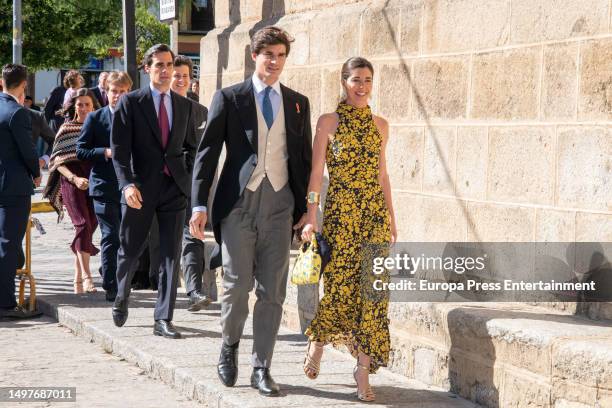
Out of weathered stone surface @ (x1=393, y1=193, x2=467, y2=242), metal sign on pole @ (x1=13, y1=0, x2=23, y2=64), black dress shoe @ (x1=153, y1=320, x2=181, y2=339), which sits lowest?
black dress shoe @ (x1=153, y1=320, x2=181, y2=339)

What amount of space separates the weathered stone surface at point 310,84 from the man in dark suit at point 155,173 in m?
1.20

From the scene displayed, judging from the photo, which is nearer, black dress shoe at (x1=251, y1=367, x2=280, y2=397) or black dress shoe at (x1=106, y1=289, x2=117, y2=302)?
black dress shoe at (x1=251, y1=367, x2=280, y2=397)

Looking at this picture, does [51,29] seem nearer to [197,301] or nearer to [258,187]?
[197,301]

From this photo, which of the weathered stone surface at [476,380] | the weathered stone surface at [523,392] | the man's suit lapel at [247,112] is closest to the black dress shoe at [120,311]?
the man's suit lapel at [247,112]

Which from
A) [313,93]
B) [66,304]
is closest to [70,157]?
[66,304]

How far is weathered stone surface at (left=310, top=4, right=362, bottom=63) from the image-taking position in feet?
29.7

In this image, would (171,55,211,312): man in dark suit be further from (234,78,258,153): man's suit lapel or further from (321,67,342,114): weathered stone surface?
(234,78,258,153): man's suit lapel

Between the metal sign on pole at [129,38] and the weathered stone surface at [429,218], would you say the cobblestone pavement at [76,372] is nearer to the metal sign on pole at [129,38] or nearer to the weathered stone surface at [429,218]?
the weathered stone surface at [429,218]

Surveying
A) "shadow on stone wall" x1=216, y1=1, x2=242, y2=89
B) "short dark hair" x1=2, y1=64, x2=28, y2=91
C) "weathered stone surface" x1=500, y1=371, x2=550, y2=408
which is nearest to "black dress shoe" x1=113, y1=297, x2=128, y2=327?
"short dark hair" x1=2, y1=64, x2=28, y2=91

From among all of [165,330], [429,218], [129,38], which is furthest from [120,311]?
[129,38]

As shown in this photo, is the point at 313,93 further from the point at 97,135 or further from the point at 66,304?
the point at 66,304

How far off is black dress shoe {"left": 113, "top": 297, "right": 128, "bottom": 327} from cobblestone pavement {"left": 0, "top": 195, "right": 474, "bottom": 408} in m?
0.08

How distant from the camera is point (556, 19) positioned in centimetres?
666

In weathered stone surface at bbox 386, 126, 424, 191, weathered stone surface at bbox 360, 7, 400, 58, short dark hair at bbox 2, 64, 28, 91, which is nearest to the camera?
weathered stone surface at bbox 386, 126, 424, 191
